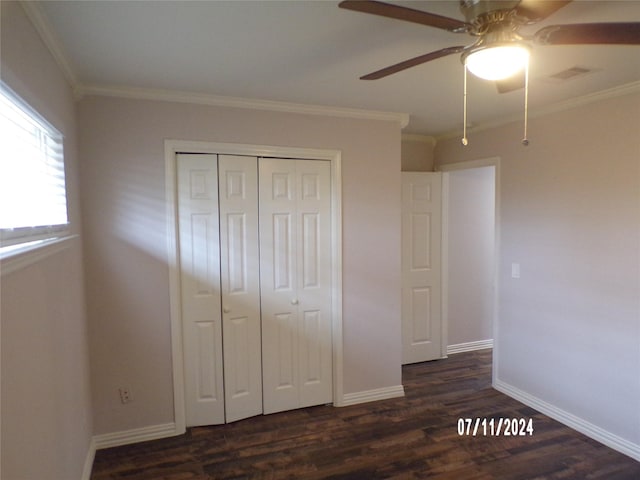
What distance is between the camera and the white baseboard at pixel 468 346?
4561 millimetres

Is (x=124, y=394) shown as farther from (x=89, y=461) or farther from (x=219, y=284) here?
(x=219, y=284)

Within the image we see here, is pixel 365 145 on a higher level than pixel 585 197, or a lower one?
higher

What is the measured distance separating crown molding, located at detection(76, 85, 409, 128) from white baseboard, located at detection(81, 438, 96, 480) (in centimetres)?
222

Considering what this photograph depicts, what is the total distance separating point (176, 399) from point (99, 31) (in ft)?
7.55

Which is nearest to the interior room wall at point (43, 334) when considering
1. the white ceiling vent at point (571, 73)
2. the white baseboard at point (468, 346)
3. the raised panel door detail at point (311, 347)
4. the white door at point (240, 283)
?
the white door at point (240, 283)

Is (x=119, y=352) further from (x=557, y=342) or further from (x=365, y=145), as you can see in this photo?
(x=557, y=342)

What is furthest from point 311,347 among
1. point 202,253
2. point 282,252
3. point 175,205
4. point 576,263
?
point 576,263

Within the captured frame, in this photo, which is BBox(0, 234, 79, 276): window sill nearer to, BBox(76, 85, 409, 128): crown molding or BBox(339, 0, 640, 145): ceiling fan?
BBox(76, 85, 409, 128): crown molding

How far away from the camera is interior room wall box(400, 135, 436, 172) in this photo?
4.32 metres

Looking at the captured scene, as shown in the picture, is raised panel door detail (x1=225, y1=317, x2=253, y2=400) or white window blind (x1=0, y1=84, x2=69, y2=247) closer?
white window blind (x1=0, y1=84, x2=69, y2=247)

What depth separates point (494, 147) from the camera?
11.9 ft

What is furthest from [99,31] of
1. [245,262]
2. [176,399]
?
[176,399]

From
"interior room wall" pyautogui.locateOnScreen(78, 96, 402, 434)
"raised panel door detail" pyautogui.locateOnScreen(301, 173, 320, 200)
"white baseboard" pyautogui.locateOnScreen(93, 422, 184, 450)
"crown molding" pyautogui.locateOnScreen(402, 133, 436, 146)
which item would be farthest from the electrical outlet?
"crown molding" pyautogui.locateOnScreen(402, 133, 436, 146)

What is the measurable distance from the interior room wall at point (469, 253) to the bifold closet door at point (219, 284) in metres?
2.36
